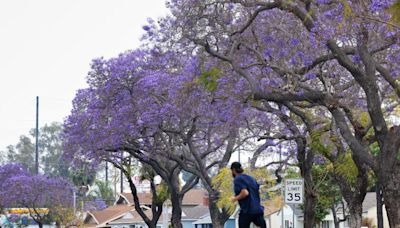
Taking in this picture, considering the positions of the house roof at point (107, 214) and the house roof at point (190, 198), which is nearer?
the house roof at point (107, 214)

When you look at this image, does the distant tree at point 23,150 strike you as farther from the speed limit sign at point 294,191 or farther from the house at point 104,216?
the speed limit sign at point 294,191

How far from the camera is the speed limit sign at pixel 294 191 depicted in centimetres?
2092

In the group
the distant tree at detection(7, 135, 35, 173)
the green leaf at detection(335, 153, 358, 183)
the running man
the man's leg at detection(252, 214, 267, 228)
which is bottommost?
the man's leg at detection(252, 214, 267, 228)

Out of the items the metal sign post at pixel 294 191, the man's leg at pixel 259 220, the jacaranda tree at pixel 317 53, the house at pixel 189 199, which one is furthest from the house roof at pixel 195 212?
the man's leg at pixel 259 220

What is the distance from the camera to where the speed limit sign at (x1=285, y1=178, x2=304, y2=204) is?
68.6 feet

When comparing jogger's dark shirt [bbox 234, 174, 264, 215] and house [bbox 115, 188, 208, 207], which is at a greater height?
house [bbox 115, 188, 208, 207]

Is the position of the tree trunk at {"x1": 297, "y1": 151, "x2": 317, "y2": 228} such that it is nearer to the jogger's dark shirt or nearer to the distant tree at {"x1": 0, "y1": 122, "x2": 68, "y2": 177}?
the jogger's dark shirt

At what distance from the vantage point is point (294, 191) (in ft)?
69.1

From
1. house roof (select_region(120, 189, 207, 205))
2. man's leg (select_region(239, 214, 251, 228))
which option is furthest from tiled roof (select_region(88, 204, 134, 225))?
man's leg (select_region(239, 214, 251, 228))

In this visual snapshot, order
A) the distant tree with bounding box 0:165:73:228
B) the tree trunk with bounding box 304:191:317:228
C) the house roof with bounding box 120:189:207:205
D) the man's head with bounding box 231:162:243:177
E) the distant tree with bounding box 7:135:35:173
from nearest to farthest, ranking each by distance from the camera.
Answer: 1. the man's head with bounding box 231:162:243:177
2. the tree trunk with bounding box 304:191:317:228
3. the distant tree with bounding box 0:165:73:228
4. the house roof with bounding box 120:189:207:205
5. the distant tree with bounding box 7:135:35:173

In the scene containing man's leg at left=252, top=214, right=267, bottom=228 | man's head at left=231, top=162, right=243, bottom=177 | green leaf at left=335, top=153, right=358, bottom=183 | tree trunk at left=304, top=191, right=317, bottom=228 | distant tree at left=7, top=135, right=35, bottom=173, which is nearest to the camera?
man's leg at left=252, top=214, right=267, bottom=228

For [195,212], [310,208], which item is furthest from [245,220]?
[195,212]

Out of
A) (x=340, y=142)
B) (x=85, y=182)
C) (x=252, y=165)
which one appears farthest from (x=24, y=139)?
(x=340, y=142)

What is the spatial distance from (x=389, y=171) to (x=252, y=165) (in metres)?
17.5
